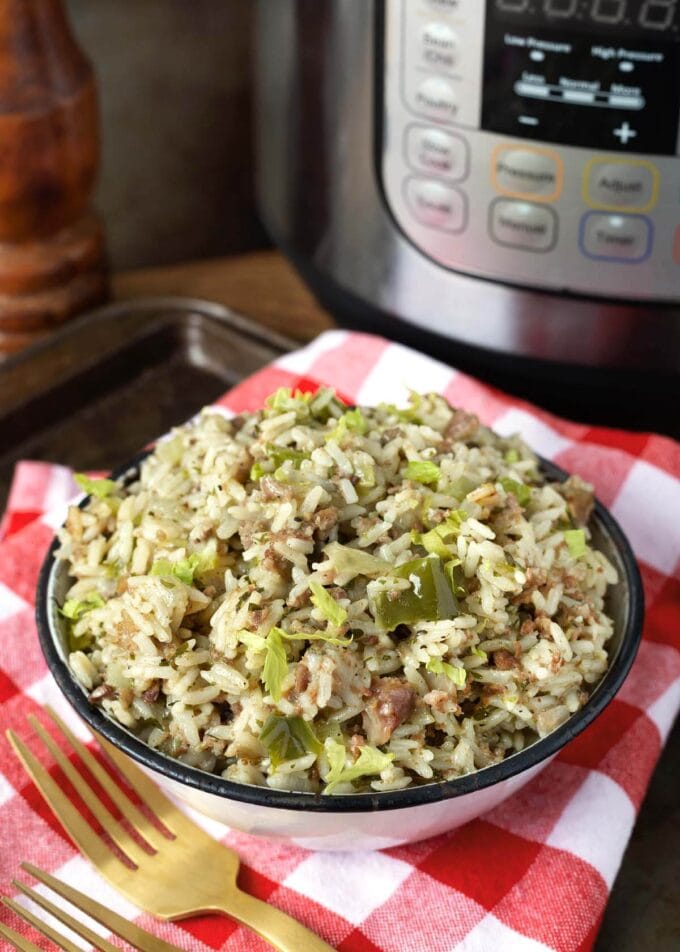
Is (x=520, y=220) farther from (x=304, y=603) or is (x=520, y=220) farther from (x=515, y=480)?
(x=304, y=603)

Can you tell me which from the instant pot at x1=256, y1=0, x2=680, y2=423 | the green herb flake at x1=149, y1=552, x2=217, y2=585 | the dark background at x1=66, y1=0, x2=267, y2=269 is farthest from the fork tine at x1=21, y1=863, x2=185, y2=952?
the dark background at x1=66, y1=0, x2=267, y2=269

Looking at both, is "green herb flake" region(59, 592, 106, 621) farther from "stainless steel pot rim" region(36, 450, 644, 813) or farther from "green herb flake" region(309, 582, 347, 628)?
"green herb flake" region(309, 582, 347, 628)

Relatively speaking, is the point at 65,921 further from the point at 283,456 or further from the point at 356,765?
the point at 283,456

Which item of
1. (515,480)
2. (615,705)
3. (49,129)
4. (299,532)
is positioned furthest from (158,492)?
(49,129)

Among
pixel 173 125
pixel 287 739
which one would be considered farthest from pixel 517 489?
pixel 173 125

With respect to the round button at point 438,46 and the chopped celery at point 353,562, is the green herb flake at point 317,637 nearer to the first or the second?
the chopped celery at point 353,562

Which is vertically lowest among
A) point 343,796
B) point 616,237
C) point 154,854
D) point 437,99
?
point 154,854
